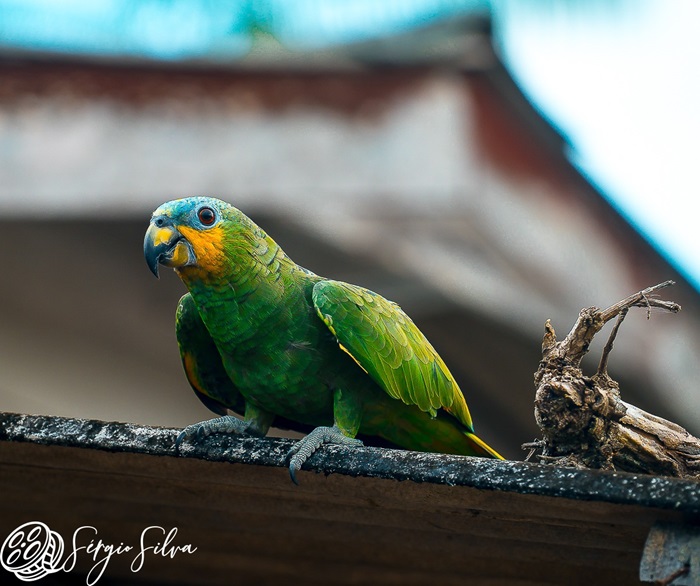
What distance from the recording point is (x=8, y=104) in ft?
21.4

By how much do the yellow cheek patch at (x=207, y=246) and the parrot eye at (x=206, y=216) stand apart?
3 cm

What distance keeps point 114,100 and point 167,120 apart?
374 mm

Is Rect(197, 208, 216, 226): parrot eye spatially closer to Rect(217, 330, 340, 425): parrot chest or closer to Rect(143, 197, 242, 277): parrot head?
Rect(143, 197, 242, 277): parrot head

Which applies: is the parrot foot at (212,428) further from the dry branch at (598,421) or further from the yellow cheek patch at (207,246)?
the dry branch at (598,421)

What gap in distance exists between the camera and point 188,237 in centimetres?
354

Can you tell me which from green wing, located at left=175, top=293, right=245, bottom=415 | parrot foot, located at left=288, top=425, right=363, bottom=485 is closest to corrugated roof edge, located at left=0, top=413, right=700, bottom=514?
parrot foot, located at left=288, top=425, right=363, bottom=485

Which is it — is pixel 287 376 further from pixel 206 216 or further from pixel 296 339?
pixel 206 216

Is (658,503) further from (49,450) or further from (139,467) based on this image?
(49,450)

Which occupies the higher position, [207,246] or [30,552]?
[207,246]

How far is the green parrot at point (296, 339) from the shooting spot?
3.54 m

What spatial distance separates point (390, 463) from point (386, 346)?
2.98 ft

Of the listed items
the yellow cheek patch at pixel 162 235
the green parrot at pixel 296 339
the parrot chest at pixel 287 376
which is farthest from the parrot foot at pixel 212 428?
the yellow cheek patch at pixel 162 235

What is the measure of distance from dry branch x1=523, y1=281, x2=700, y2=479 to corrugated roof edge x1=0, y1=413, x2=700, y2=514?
522 millimetres

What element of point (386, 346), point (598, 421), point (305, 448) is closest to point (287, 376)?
point (386, 346)
